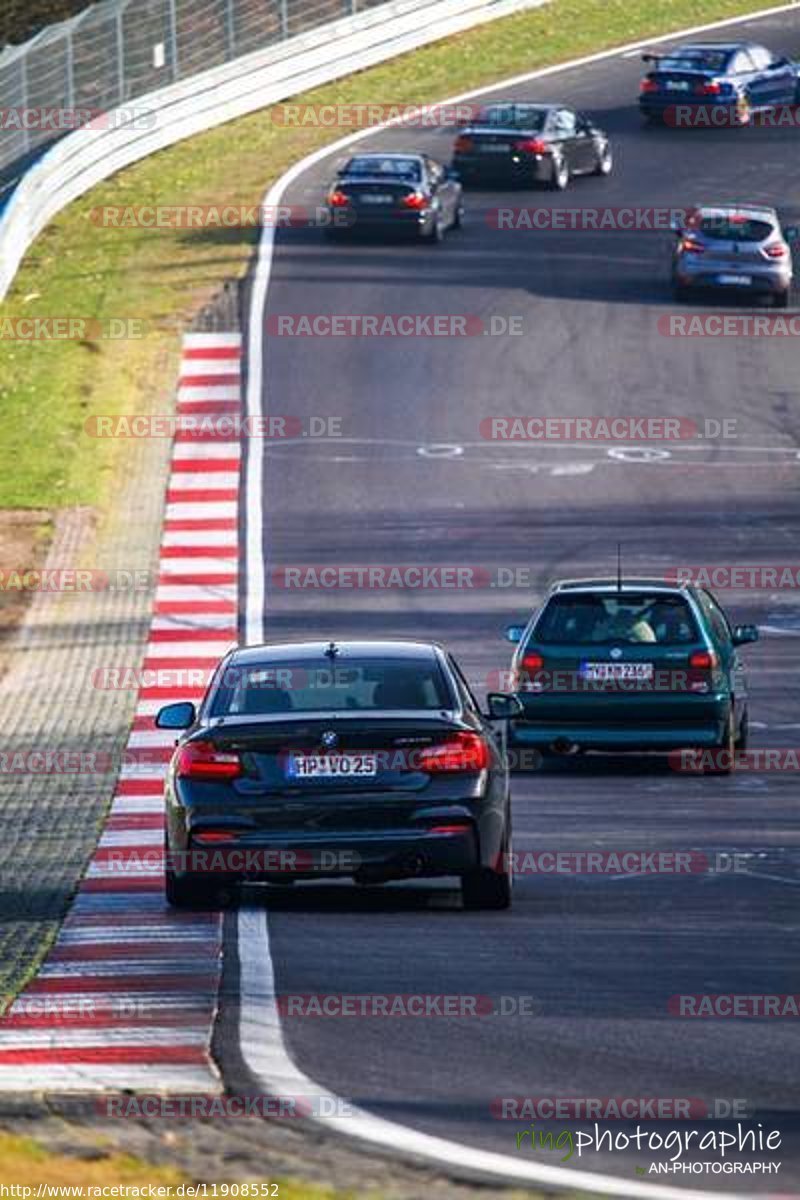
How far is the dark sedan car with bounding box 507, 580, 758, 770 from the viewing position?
858 inches

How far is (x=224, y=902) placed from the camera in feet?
51.6

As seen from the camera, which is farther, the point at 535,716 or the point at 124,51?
the point at 124,51

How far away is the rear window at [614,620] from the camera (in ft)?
73.1

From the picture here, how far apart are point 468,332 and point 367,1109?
33.5 m

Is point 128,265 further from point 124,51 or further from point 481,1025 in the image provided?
point 481,1025

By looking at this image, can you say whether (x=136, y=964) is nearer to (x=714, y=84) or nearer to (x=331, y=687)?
(x=331, y=687)

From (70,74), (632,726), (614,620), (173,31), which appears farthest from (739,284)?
(632,726)

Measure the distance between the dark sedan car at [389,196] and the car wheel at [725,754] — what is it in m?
25.9

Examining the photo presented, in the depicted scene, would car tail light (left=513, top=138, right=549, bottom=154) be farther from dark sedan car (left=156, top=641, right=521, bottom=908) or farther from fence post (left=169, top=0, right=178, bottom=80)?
dark sedan car (left=156, top=641, right=521, bottom=908)

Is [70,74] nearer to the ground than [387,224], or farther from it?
farther from it

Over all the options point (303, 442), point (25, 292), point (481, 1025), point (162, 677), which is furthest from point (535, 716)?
point (25, 292)

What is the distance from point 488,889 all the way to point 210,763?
1543mm

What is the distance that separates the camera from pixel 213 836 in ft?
50.0

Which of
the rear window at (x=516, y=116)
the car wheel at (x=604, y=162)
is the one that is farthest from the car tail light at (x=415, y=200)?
the car wheel at (x=604, y=162)
